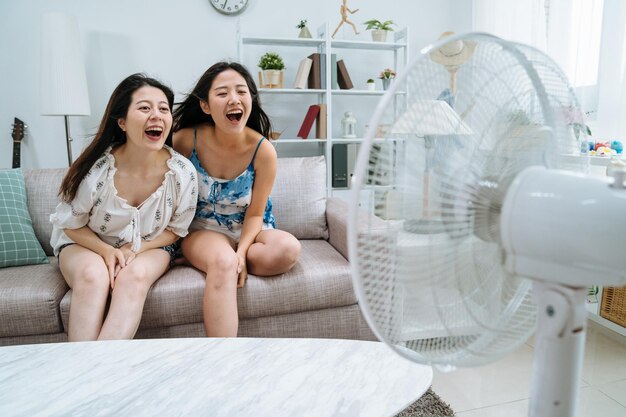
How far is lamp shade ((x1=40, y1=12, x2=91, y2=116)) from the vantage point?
2.40 metres

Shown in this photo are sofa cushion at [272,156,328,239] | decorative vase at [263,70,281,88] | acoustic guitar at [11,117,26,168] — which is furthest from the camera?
decorative vase at [263,70,281,88]

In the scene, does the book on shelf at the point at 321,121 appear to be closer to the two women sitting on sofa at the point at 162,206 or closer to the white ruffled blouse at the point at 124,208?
the two women sitting on sofa at the point at 162,206

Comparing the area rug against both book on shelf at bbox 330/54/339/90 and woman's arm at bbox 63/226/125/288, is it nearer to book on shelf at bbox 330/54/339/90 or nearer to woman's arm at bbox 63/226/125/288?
woman's arm at bbox 63/226/125/288

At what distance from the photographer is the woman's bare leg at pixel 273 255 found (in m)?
1.57

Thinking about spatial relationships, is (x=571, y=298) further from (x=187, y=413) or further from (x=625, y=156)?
(x=625, y=156)

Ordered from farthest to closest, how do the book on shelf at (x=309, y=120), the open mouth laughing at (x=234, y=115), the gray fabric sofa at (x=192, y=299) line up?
the book on shelf at (x=309, y=120) < the open mouth laughing at (x=234, y=115) < the gray fabric sofa at (x=192, y=299)

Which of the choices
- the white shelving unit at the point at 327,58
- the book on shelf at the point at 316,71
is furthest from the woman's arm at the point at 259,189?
the book on shelf at the point at 316,71

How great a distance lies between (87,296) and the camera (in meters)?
1.40

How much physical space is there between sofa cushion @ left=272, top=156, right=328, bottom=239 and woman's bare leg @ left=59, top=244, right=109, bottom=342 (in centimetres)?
75

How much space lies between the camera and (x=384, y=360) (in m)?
0.95

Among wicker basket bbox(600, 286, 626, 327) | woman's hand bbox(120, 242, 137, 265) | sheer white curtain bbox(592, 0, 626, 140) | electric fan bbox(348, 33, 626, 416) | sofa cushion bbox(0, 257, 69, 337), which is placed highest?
sheer white curtain bbox(592, 0, 626, 140)

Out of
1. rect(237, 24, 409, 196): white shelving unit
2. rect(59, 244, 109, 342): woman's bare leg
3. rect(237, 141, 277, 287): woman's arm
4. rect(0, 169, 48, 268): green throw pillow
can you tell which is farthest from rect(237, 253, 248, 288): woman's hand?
rect(237, 24, 409, 196): white shelving unit

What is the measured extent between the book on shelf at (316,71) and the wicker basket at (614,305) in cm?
188

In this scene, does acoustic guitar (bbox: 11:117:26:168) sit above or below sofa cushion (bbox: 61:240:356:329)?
above
